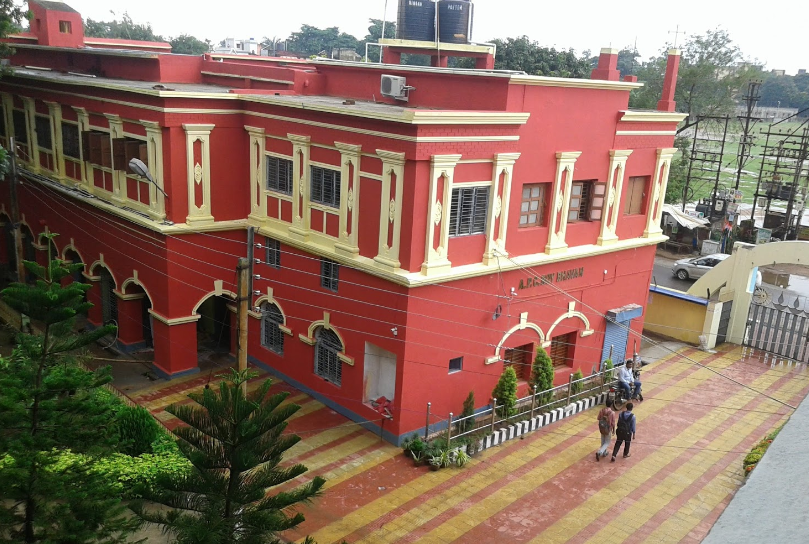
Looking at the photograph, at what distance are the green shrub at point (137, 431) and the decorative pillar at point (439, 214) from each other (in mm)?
5669

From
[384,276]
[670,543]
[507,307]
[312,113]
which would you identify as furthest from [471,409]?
[312,113]

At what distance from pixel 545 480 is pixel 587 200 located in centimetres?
662

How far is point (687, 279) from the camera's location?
94.9 feet

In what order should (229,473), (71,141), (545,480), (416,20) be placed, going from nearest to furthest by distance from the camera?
(229,473)
(545,480)
(71,141)
(416,20)

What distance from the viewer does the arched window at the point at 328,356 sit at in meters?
15.2

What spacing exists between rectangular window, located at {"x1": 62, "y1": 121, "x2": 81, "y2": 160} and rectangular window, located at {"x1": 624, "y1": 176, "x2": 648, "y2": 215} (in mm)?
14072

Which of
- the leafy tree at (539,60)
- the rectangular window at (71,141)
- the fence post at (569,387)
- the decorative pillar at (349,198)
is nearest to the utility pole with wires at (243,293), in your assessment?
the decorative pillar at (349,198)

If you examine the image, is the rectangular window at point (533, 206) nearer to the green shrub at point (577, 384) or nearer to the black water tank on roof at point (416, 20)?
the green shrub at point (577, 384)

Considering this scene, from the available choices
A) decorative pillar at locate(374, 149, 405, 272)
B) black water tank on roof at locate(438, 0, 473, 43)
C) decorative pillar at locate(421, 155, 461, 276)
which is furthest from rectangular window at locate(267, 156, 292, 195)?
black water tank on roof at locate(438, 0, 473, 43)

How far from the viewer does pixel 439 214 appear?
43.1 feet

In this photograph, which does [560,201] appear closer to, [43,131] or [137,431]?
[137,431]

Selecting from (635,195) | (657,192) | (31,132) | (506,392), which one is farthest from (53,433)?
(657,192)

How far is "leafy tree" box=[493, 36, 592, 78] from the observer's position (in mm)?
37844

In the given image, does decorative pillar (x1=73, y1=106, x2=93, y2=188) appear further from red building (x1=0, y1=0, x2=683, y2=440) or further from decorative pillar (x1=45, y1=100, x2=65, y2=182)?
Answer: decorative pillar (x1=45, y1=100, x2=65, y2=182)
